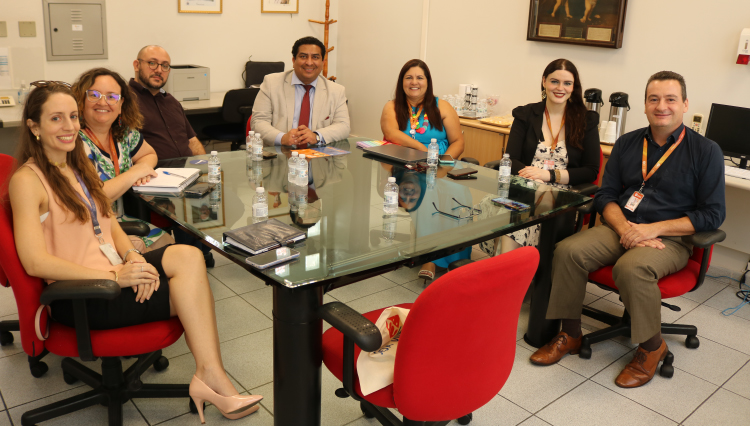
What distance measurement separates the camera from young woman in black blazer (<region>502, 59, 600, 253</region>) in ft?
10.8

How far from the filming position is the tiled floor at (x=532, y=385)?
2.33 m

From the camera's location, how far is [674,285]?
261 centimetres

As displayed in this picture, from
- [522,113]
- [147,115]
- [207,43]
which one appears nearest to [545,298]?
[522,113]

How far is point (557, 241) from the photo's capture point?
2.85 m

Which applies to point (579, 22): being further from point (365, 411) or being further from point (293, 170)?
point (365, 411)

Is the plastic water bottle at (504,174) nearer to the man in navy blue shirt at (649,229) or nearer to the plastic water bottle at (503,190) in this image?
the plastic water bottle at (503,190)

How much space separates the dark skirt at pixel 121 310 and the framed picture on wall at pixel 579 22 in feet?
12.5

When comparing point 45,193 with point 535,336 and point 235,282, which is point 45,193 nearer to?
point 235,282

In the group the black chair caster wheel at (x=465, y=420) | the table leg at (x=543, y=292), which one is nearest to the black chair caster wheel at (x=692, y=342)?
the table leg at (x=543, y=292)

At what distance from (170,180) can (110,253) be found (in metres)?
0.59

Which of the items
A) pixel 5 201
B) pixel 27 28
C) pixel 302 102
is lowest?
pixel 5 201

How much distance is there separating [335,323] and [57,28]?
4.70 metres

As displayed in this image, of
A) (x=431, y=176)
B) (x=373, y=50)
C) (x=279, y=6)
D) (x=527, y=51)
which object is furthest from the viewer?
(x=373, y=50)

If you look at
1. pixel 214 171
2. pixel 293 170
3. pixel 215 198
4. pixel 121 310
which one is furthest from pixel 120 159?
pixel 121 310
